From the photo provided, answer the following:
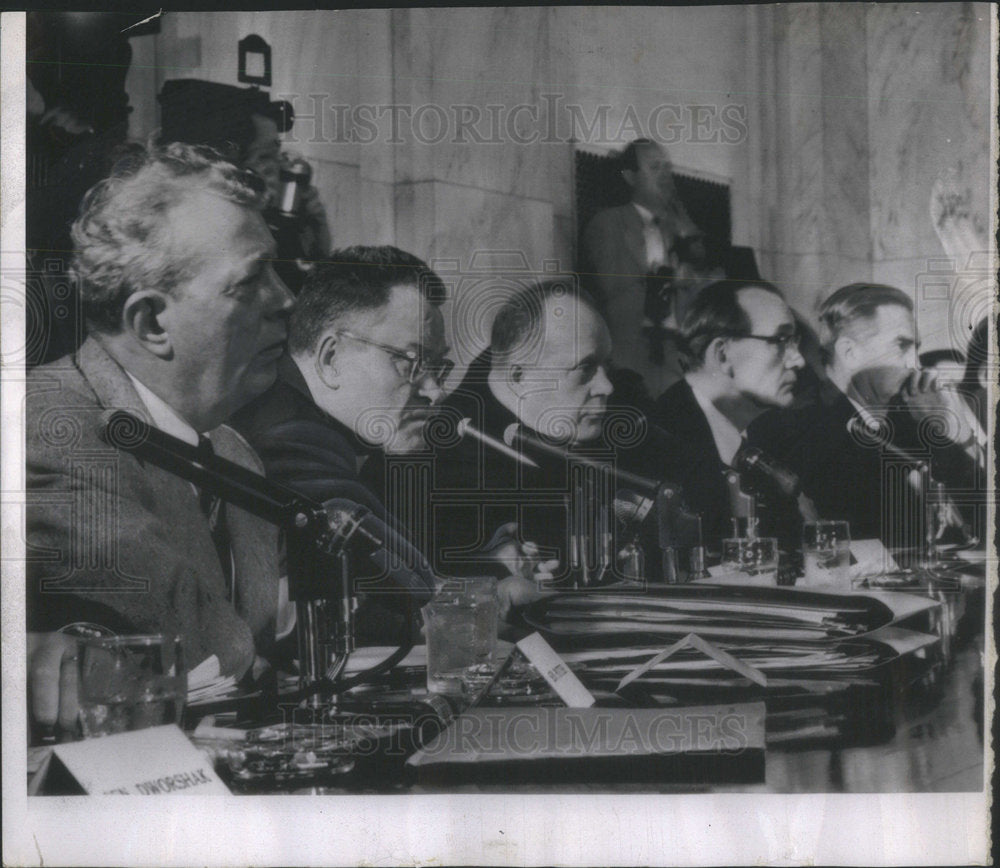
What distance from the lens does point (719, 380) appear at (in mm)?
2896

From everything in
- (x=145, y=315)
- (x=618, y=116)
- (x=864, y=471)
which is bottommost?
(x=864, y=471)

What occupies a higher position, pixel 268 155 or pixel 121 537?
pixel 268 155

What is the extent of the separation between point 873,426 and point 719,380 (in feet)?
1.33

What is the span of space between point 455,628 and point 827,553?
96 centimetres

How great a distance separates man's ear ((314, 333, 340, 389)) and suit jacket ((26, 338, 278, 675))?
0.87 ft

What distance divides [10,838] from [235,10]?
2183 millimetres

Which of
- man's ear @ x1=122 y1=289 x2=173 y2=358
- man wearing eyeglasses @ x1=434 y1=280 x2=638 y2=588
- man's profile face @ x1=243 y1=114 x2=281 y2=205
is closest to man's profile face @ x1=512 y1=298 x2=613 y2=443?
man wearing eyeglasses @ x1=434 y1=280 x2=638 y2=588

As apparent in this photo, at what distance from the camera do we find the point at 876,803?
2.86m

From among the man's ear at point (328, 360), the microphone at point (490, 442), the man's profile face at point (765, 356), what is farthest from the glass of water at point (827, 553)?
the man's ear at point (328, 360)

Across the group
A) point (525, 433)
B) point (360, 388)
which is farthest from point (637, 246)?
point (360, 388)

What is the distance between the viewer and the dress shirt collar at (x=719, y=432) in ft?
9.45

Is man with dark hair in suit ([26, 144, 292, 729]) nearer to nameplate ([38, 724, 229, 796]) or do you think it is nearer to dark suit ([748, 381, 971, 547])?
nameplate ([38, 724, 229, 796])

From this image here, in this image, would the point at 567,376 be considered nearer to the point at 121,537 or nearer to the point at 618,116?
the point at 618,116

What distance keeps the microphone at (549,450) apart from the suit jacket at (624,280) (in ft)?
0.76
